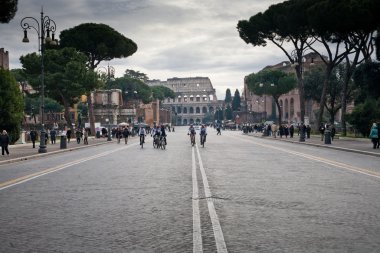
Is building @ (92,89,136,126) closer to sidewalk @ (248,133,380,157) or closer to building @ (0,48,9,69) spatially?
building @ (0,48,9,69)

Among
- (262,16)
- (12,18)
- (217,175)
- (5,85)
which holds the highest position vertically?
(262,16)

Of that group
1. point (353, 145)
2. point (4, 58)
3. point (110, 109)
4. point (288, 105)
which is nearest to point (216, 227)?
point (353, 145)

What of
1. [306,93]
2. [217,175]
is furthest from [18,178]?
[306,93]

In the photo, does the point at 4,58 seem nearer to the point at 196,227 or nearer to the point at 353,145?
the point at 353,145

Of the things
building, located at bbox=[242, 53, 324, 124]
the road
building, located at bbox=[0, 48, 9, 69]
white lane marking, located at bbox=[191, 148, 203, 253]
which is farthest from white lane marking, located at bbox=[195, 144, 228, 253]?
building, located at bbox=[242, 53, 324, 124]

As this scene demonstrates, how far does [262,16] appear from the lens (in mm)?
48062

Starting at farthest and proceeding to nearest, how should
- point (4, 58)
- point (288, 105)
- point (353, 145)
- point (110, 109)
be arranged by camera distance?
point (288, 105) < point (4, 58) < point (110, 109) < point (353, 145)

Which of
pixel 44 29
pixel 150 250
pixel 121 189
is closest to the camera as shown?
pixel 150 250

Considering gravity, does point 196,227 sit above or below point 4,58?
below

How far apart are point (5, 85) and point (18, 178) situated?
22706mm

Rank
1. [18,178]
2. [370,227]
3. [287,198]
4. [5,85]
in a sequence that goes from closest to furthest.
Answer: [370,227] < [287,198] < [18,178] < [5,85]

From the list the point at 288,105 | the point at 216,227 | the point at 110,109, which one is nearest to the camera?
the point at 216,227

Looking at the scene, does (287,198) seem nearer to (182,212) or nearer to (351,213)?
(351,213)

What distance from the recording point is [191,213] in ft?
24.3
